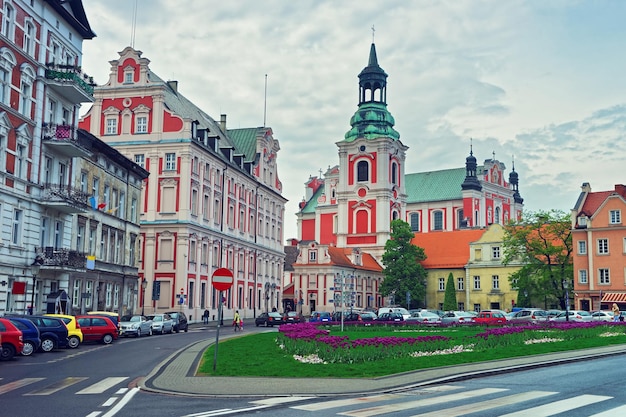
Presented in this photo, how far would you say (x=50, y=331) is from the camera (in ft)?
96.4

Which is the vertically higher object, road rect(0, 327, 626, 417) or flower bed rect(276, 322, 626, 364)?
flower bed rect(276, 322, 626, 364)

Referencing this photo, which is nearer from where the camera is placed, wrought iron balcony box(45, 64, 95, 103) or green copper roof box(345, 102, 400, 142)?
wrought iron balcony box(45, 64, 95, 103)

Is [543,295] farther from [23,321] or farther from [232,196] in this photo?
[23,321]

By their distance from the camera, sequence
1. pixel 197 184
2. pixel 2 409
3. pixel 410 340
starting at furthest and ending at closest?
1. pixel 197 184
2. pixel 410 340
3. pixel 2 409

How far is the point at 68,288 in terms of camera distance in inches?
1651

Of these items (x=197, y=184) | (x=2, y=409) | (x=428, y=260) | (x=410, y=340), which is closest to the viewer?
(x=2, y=409)

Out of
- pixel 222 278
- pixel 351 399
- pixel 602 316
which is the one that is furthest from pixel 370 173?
pixel 351 399

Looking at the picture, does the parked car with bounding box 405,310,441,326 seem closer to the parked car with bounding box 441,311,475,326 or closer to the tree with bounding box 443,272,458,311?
the parked car with bounding box 441,311,475,326

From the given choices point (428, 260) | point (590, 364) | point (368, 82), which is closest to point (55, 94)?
point (590, 364)

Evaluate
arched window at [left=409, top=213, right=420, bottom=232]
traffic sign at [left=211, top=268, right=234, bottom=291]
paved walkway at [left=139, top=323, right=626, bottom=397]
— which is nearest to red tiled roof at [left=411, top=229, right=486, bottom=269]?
arched window at [left=409, top=213, right=420, bottom=232]

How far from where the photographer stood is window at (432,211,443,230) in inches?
4828

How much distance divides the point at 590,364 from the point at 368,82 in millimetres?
90462

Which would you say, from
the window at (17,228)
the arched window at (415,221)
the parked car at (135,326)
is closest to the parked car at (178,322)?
the parked car at (135,326)

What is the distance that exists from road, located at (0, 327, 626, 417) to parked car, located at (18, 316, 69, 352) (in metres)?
7.92
